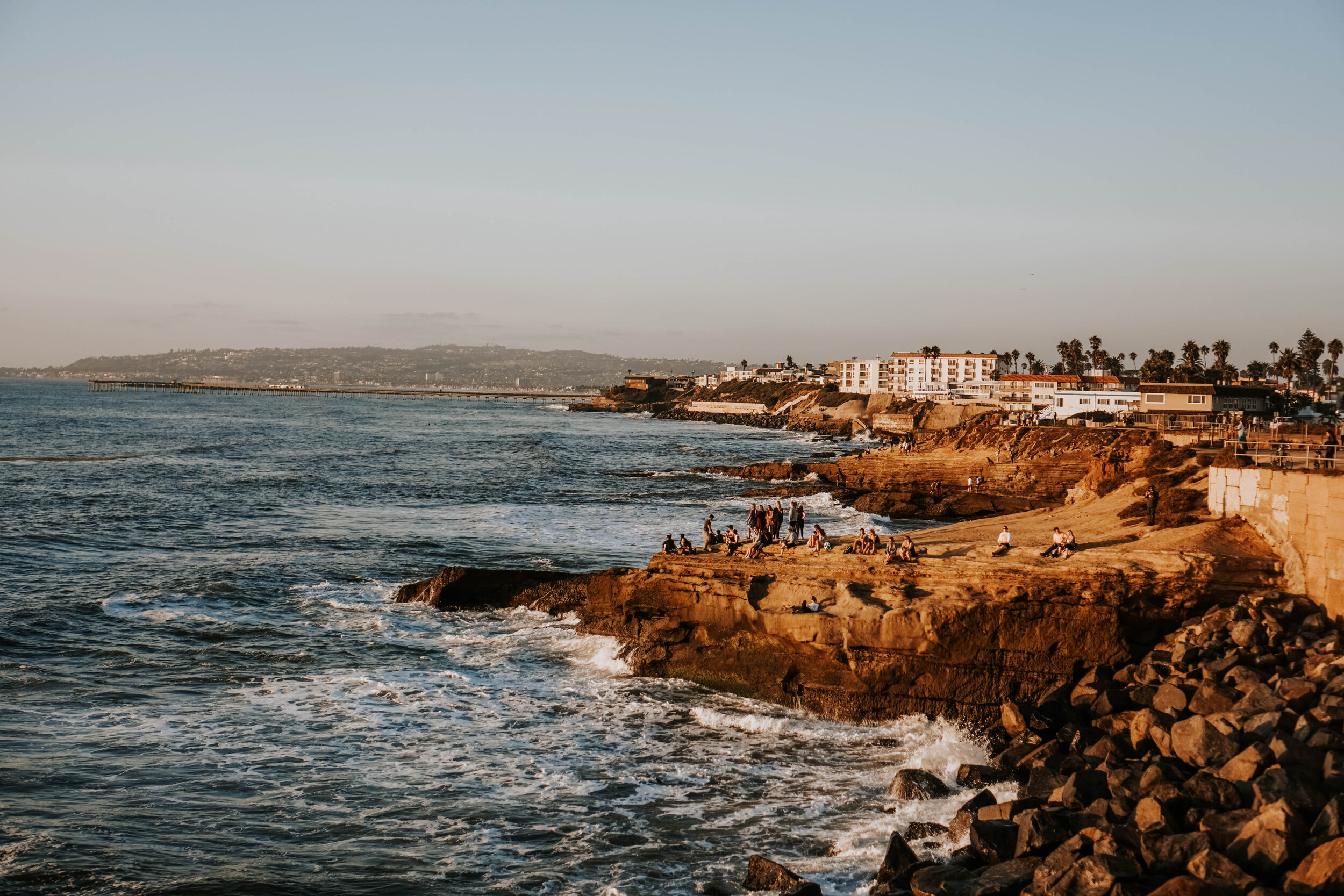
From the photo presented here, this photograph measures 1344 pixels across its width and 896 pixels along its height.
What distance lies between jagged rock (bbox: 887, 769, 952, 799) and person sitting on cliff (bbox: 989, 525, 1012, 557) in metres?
6.58

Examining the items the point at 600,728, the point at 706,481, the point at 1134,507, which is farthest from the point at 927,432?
the point at 600,728

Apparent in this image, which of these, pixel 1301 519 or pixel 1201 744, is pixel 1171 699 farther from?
pixel 1301 519

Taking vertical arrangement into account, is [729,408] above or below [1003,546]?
above

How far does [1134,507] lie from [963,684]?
32.3 feet

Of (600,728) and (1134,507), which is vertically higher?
(1134,507)

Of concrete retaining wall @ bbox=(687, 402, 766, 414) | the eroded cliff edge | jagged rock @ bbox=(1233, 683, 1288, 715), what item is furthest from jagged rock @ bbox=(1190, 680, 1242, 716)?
concrete retaining wall @ bbox=(687, 402, 766, 414)

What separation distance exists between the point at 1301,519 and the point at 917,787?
392 inches

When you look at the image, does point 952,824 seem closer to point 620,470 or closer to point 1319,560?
point 1319,560

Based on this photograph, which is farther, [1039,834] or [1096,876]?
[1039,834]

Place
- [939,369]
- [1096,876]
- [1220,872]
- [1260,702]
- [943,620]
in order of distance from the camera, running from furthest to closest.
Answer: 1. [939,369]
2. [943,620]
3. [1260,702]
4. [1096,876]
5. [1220,872]

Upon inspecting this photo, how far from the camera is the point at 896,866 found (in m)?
11.4

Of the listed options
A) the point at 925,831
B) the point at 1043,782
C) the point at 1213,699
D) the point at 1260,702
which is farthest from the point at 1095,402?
the point at 925,831

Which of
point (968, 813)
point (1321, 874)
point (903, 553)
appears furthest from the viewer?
point (903, 553)

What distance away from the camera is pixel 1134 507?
79.6 feet
